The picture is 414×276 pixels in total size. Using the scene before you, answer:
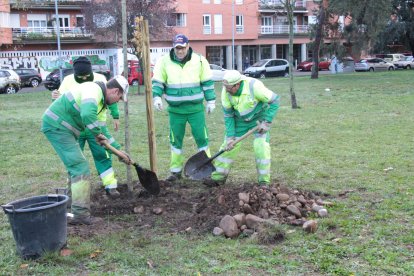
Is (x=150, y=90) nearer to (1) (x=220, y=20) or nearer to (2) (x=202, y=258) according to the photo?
(2) (x=202, y=258)

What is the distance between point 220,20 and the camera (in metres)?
51.6

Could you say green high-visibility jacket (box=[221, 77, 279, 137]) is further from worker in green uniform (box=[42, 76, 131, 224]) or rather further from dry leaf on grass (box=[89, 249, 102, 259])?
dry leaf on grass (box=[89, 249, 102, 259])

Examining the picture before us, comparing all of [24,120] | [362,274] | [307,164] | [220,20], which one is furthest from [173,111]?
[220,20]

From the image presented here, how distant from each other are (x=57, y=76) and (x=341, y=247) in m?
28.8

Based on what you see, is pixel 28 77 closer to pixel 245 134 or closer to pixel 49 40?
pixel 49 40

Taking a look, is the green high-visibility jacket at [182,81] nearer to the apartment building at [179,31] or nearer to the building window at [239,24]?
the apartment building at [179,31]

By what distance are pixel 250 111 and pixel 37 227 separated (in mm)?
2993

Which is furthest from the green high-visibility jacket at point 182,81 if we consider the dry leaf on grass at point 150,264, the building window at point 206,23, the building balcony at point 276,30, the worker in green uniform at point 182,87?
the building balcony at point 276,30

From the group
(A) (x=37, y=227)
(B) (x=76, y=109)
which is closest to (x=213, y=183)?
(B) (x=76, y=109)

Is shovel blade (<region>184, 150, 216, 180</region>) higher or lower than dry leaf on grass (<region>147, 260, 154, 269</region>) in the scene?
higher

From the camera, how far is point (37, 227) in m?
4.32

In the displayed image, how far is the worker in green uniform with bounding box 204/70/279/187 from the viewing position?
621cm

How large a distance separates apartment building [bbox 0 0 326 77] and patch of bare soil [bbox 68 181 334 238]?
3324cm

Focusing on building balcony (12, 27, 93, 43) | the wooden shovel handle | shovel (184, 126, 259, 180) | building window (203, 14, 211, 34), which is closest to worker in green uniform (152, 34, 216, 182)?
shovel (184, 126, 259, 180)
